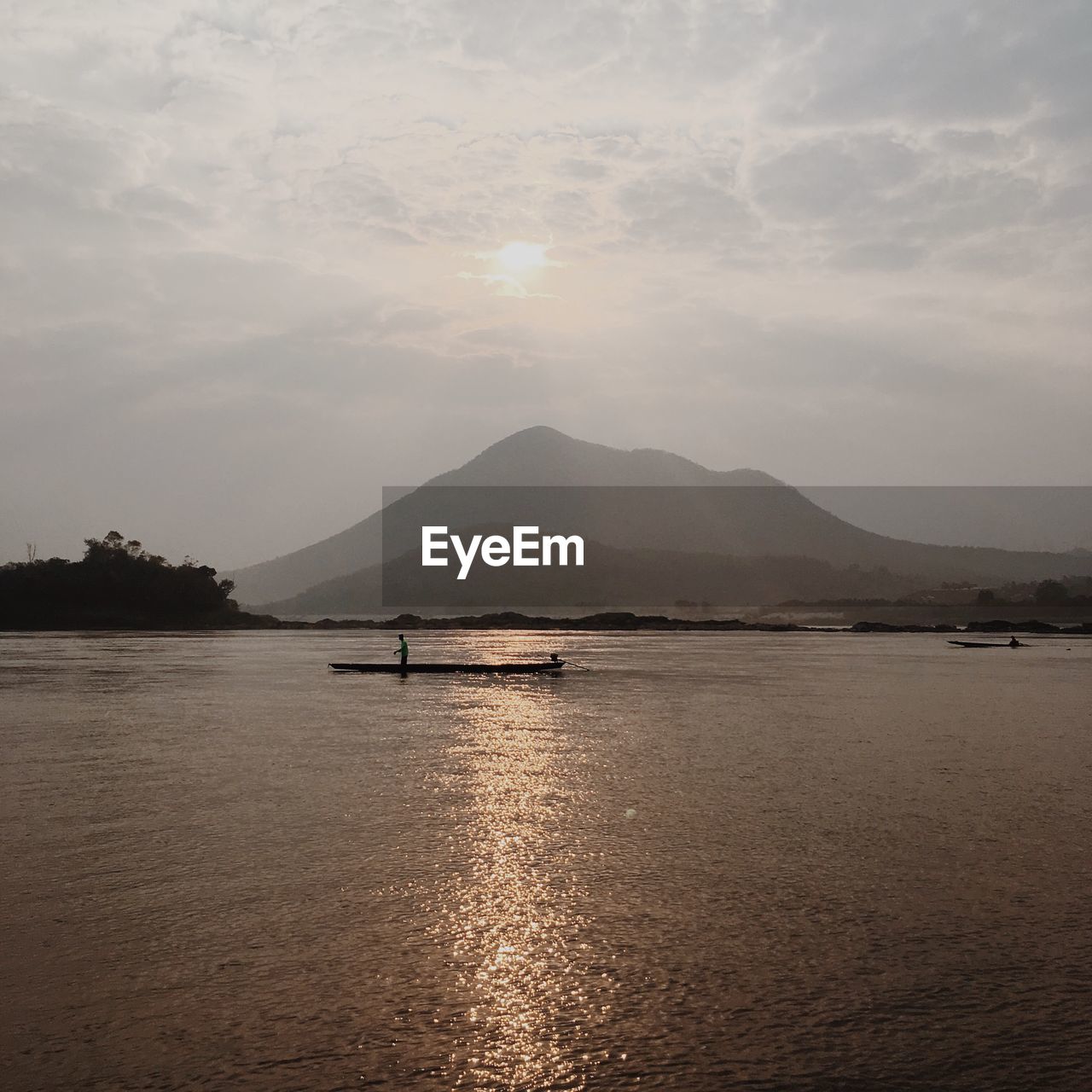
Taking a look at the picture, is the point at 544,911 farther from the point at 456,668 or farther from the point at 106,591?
the point at 106,591

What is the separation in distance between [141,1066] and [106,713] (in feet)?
100


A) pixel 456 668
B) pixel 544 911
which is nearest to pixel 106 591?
pixel 456 668

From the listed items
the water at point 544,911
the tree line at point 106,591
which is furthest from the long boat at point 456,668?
the tree line at point 106,591

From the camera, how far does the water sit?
887 centimetres

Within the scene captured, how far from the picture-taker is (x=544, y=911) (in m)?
13.0

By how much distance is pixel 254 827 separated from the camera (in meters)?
17.9

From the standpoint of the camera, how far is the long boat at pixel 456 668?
196ft

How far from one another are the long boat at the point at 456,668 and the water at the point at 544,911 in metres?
28.5

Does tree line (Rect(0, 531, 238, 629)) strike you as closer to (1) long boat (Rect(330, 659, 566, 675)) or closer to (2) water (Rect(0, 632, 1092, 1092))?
(1) long boat (Rect(330, 659, 566, 675))

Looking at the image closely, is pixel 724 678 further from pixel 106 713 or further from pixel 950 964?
pixel 950 964

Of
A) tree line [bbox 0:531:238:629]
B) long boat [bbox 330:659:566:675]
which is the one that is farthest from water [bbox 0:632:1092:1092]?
tree line [bbox 0:531:238:629]

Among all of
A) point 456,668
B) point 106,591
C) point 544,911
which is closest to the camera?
point 544,911

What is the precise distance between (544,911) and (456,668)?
47.2 meters

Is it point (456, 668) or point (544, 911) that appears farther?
point (456, 668)
